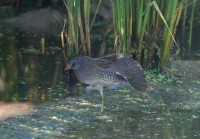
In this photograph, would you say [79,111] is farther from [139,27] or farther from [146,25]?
[146,25]

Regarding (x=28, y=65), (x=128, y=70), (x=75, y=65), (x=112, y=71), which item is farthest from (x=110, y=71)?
(x=28, y=65)

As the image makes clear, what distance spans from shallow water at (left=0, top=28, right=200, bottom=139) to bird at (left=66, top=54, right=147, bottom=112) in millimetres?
240

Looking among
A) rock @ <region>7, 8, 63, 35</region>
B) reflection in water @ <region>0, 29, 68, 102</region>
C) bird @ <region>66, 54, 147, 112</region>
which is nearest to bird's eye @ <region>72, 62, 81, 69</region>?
bird @ <region>66, 54, 147, 112</region>

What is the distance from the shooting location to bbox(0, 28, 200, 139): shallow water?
575cm

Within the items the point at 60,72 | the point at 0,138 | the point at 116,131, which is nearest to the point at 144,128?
the point at 116,131

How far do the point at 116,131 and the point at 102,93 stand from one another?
2.74 feet

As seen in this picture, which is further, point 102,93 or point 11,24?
point 11,24

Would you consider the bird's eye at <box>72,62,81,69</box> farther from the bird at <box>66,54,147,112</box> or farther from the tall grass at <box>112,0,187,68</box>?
the tall grass at <box>112,0,187,68</box>

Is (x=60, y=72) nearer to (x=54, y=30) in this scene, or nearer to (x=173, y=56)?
(x=173, y=56)

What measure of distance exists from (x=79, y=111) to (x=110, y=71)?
508 mm

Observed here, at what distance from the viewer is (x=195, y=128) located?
19.7ft

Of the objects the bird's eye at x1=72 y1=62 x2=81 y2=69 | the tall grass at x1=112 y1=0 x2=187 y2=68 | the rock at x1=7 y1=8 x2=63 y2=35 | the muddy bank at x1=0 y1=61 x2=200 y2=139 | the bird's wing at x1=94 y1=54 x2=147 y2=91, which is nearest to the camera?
the muddy bank at x1=0 y1=61 x2=200 y2=139

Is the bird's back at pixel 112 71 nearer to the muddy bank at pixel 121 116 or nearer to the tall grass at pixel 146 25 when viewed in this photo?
the muddy bank at pixel 121 116

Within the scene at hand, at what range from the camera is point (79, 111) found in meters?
6.32
